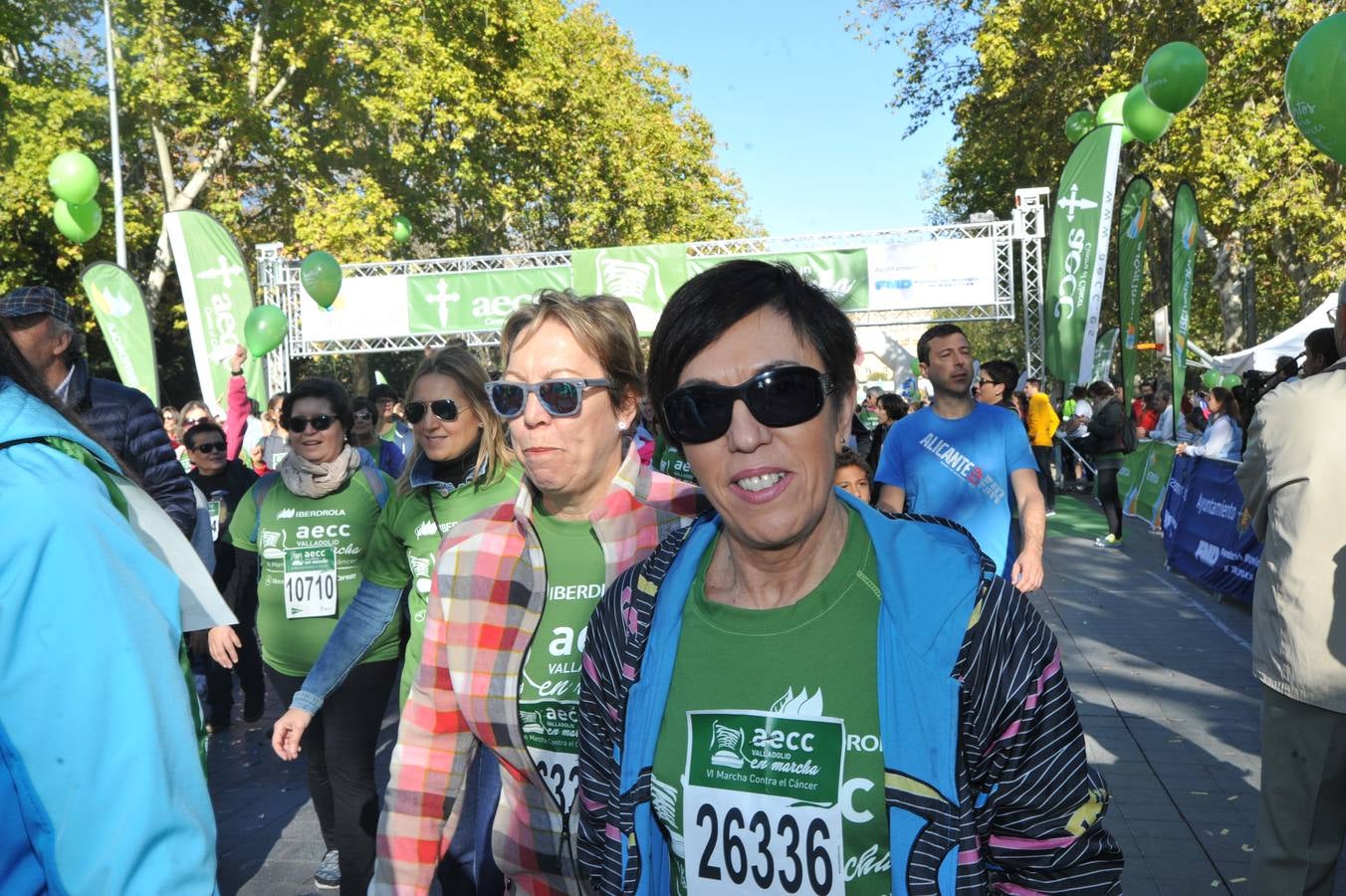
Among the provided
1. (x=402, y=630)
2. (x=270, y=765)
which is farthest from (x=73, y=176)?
(x=402, y=630)

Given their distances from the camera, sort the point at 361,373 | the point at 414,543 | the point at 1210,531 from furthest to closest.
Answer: the point at 361,373
the point at 1210,531
the point at 414,543

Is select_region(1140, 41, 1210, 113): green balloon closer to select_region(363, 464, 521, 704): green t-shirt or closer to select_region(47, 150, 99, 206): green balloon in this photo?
select_region(363, 464, 521, 704): green t-shirt

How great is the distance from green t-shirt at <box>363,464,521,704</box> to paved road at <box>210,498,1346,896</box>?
1.50 metres

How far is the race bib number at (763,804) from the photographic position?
1.57 metres

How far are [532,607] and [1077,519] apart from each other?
605 inches

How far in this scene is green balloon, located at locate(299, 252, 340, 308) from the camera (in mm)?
16281

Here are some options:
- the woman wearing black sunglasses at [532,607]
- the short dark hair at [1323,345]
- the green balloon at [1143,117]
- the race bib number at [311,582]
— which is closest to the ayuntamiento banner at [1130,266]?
the green balloon at [1143,117]

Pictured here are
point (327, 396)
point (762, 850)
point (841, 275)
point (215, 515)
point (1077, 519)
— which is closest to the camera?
point (762, 850)

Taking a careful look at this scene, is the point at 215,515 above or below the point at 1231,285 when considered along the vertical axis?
below

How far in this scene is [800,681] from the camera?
1618 millimetres

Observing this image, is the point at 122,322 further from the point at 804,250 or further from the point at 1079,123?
the point at 1079,123

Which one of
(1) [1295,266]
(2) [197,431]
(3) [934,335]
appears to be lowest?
(2) [197,431]

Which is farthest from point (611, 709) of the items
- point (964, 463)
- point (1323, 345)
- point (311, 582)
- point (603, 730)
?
point (964, 463)

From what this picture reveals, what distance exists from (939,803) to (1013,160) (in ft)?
95.9
